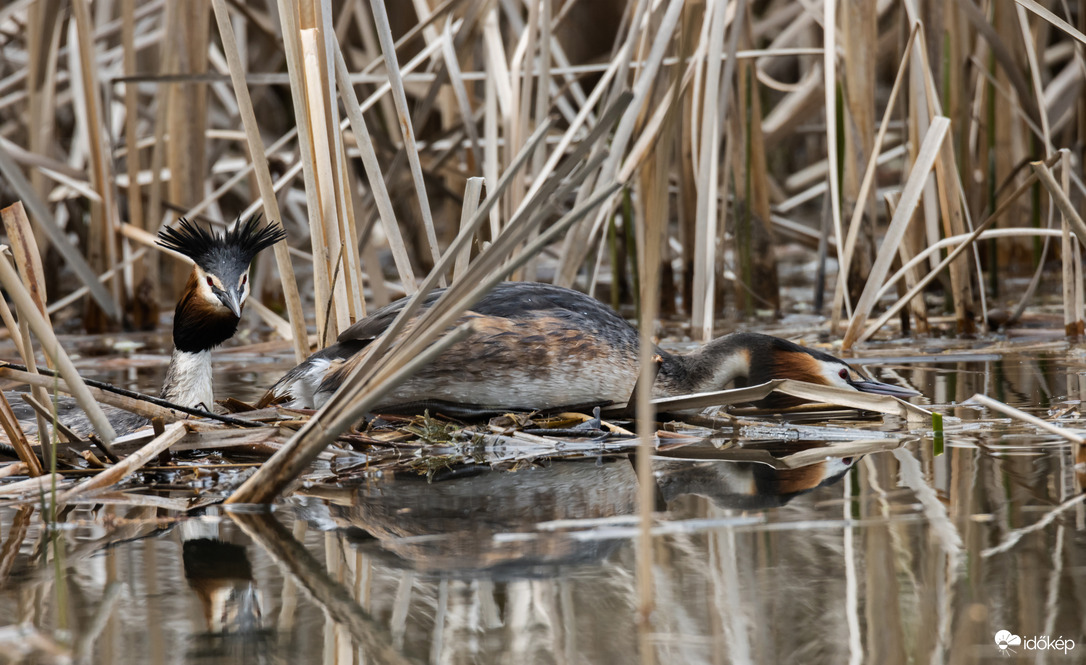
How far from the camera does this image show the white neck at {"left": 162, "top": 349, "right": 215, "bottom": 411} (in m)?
3.81

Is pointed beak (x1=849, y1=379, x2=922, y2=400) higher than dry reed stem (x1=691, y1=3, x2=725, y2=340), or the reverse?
dry reed stem (x1=691, y1=3, x2=725, y2=340)

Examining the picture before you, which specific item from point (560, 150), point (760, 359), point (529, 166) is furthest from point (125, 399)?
point (529, 166)

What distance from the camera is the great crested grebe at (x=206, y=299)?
383 cm

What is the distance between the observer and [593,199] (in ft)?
6.72

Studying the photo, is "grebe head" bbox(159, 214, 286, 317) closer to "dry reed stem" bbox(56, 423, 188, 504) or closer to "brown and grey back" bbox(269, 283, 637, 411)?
"brown and grey back" bbox(269, 283, 637, 411)

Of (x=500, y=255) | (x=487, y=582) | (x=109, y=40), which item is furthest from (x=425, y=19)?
(x=109, y=40)

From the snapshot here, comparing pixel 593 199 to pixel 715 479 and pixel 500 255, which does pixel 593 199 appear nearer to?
pixel 500 255

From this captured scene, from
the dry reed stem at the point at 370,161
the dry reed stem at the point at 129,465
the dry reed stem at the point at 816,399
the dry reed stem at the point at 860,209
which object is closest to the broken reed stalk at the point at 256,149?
the dry reed stem at the point at 370,161

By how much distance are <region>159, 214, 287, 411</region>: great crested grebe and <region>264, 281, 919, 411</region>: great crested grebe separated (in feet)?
1.02

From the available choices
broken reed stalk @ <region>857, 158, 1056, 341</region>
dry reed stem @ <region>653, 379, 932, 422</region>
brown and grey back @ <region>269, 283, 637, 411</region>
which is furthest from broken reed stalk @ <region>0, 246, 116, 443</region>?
broken reed stalk @ <region>857, 158, 1056, 341</region>

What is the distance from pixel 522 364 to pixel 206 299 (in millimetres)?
1166

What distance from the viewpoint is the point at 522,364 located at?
11.9ft

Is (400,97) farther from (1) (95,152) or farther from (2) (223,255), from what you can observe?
(1) (95,152)

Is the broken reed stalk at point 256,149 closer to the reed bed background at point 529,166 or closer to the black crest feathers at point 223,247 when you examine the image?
the reed bed background at point 529,166
